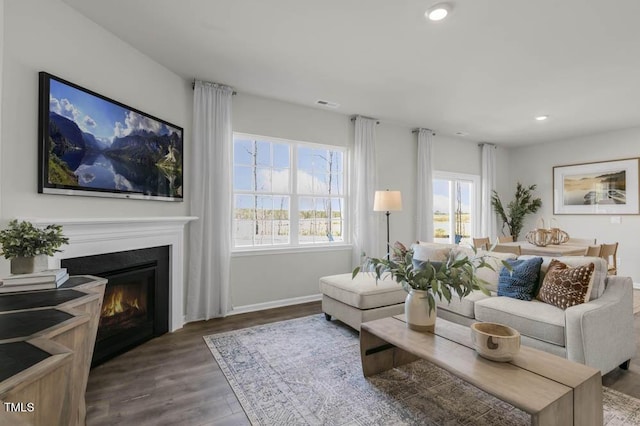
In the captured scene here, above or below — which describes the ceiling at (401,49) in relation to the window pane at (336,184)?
above

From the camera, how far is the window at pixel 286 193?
13.4ft

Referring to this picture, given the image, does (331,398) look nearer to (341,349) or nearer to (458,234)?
(341,349)

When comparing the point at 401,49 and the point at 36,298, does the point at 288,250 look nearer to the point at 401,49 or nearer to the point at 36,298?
the point at 401,49

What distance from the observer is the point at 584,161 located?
5.91m

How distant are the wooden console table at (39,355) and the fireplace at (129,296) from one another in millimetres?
1214

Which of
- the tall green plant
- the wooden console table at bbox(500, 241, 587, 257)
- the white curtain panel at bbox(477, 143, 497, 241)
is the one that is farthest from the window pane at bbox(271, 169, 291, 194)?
the tall green plant

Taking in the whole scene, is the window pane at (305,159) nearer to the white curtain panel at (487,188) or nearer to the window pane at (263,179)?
the window pane at (263,179)

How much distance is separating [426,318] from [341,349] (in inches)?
40.9

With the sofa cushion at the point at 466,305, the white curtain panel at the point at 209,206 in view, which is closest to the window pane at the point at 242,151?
the white curtain panel at the point at 209,206

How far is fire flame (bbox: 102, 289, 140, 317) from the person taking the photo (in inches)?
106

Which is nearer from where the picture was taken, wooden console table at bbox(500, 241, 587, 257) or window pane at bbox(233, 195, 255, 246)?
wooden console table at bbox(500, 241, 587, 257)

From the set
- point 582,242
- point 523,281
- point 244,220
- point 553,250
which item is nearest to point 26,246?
point 244,220

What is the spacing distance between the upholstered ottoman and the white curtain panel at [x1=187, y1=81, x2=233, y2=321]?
1.30 meters

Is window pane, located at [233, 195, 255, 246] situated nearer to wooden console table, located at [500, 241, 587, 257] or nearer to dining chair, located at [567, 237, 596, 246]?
wooden console table, located at [500, 241, 587, 257]
